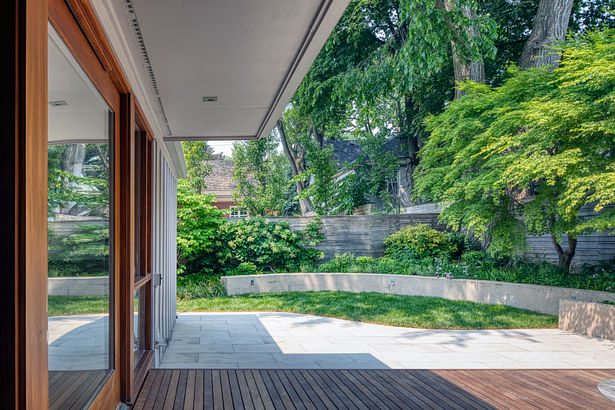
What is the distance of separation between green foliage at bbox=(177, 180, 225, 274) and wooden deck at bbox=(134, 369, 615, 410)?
19.7 ft

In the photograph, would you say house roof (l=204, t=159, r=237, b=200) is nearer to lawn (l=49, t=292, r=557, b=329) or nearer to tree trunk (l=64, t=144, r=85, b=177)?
lawn (l=49, t=292, r=557, b=329)

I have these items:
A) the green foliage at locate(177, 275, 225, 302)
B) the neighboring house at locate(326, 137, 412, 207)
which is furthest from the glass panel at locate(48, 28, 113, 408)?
the neighboring house at locate(326, 137, 412, 207)

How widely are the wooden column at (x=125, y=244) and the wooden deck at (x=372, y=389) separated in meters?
0.55

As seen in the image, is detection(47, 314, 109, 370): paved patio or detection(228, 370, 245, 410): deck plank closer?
detection(47, 314, 109, 370): paved patio

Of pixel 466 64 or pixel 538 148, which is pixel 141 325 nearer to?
pixel 538 148

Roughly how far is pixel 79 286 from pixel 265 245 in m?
8.45

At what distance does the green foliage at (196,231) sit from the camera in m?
→ 9.72

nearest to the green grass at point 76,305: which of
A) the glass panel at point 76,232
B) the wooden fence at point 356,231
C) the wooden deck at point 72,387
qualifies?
the glass panel at point 76,232

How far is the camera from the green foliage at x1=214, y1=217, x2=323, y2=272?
1020cm

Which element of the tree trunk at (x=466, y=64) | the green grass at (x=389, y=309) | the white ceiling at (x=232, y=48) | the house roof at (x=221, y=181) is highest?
the tree trunk at (x=466, y=64)

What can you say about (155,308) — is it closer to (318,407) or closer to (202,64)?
(318,407)

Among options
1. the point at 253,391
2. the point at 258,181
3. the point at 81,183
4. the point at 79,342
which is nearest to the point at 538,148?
the point at 253,391

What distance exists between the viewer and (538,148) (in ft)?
20.8
